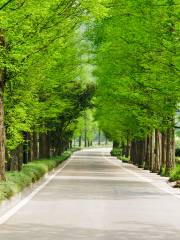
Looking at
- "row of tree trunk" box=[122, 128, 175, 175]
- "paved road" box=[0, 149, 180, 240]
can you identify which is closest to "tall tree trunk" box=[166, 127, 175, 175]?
"row of tree trunk" box=[122, 128, 175, 175]

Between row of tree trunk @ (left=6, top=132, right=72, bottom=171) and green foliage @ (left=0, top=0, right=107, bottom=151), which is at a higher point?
green foliage @ (left=0, top=0, right=107, bottom=151)

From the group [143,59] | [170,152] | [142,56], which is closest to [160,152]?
[170,152]

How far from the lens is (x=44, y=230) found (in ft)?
40.4

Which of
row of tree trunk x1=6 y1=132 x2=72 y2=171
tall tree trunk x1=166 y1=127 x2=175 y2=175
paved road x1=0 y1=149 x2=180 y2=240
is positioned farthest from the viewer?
tall tree trunk x1=166 y1=127 x2=175 y2=175

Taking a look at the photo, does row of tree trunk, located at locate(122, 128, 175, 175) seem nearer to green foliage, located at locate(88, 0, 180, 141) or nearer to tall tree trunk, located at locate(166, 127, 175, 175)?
tall tree trunk, located at locate(166, 127, 175, 175)

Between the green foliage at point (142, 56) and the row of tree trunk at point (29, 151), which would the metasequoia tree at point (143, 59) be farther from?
the row of tree trunk at point (29, 151)

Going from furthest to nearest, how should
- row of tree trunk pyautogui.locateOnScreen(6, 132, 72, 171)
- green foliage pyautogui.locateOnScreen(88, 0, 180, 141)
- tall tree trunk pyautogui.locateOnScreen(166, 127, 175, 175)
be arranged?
tall tree trunk pyautogui.locateOnScreen(166, 127, 175, 175) → row of tree trunk pyautogui.locateOnScreen(6, 132, 72, 171) → green foliage pyautogui.locateOnScreen(88, 0, 180, 141)

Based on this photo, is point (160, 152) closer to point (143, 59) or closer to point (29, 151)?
point (29, 151)

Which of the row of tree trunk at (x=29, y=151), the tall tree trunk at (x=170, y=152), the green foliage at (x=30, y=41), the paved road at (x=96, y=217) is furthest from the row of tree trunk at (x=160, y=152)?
the paved road at (x=96, y=217)

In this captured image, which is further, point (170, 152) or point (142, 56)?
point (170, 152)

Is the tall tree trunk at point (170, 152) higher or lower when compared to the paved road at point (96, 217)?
higher

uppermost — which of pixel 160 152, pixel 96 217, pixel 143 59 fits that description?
pixel 143 59

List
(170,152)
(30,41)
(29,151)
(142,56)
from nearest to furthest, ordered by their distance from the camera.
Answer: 1. (30,41)
2. (142,56)
3. (170,152)
4. (29,151)

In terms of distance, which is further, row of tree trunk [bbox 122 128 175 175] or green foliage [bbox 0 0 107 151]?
row of tree trunk [bbox 122 128 175 175]
